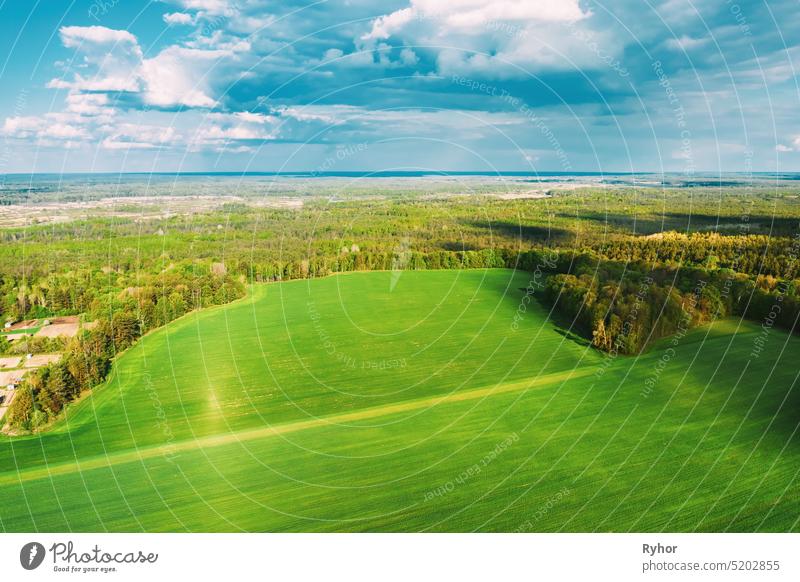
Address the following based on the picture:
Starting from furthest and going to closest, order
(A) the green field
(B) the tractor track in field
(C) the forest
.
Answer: (C) the forest < (B) the tractor track in field < (A) the green field

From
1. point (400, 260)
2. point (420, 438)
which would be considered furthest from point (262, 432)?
point (400, 260)

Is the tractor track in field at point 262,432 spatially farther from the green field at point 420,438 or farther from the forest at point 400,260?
the forest at point 400,260

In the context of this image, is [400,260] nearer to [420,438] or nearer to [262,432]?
[262,432]

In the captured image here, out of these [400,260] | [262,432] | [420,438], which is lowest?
[262,432]

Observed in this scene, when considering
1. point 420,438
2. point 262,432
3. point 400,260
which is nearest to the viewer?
point 420,438

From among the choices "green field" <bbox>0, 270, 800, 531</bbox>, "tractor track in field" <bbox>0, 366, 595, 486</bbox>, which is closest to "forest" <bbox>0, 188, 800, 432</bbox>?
"green field" <bbox>0, 270, 800, 531</bbox>

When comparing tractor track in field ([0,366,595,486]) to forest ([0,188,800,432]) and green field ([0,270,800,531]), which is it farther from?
forest ([0,188,800,432])

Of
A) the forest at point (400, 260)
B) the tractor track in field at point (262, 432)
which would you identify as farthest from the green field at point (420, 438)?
the forest at point (400, 260)
